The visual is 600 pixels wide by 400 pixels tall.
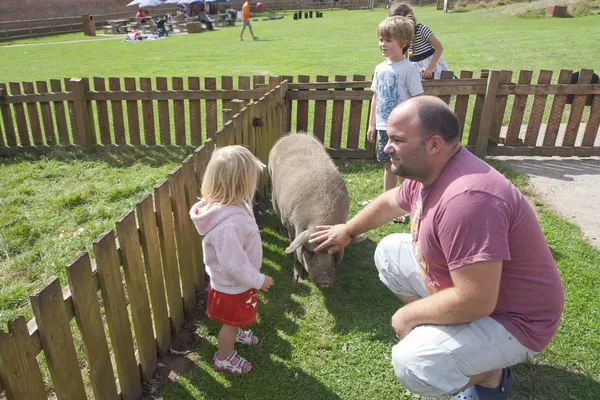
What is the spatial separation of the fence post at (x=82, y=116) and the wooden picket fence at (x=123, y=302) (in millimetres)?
4552

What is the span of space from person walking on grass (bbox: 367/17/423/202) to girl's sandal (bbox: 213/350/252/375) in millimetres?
2591

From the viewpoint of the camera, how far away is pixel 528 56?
17.3 metres

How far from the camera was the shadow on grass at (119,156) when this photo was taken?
25.3 ft

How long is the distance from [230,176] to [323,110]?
4.75 meters

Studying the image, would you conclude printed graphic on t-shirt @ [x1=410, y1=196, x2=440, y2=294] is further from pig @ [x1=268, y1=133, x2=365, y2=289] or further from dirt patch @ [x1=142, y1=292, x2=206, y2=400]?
dirt patch @ [x1=142, y1=292, x2=206, y2=400]

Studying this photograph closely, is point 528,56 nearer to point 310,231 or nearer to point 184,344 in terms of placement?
point 310,231

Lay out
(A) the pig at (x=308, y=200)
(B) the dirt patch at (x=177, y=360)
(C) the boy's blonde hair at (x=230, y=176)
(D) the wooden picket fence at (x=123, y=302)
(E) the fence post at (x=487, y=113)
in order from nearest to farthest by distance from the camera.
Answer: (D) the wooden picket fence at (x=123, y=302) < (C) the boy's blonde hair at (x=230, y=176) < (B) the dirt patch at (x=177, y=360) < (A) the pig at (x=308, y=200) < (E) the fence post at (x=487, y=113)

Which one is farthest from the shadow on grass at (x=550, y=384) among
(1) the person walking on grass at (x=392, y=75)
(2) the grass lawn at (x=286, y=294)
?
(1) the person walking on grass at (x=392, y=75)

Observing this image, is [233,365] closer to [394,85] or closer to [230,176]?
[230,176]

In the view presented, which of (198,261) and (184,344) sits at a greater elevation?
(198,261)

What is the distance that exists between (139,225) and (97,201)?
342 centimetres

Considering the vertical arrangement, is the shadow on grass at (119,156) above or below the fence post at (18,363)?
below

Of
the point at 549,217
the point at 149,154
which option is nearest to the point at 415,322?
the point at 549,217

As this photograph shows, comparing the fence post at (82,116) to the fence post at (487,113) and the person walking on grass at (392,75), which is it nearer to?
the person walking on grass at (392,75)
